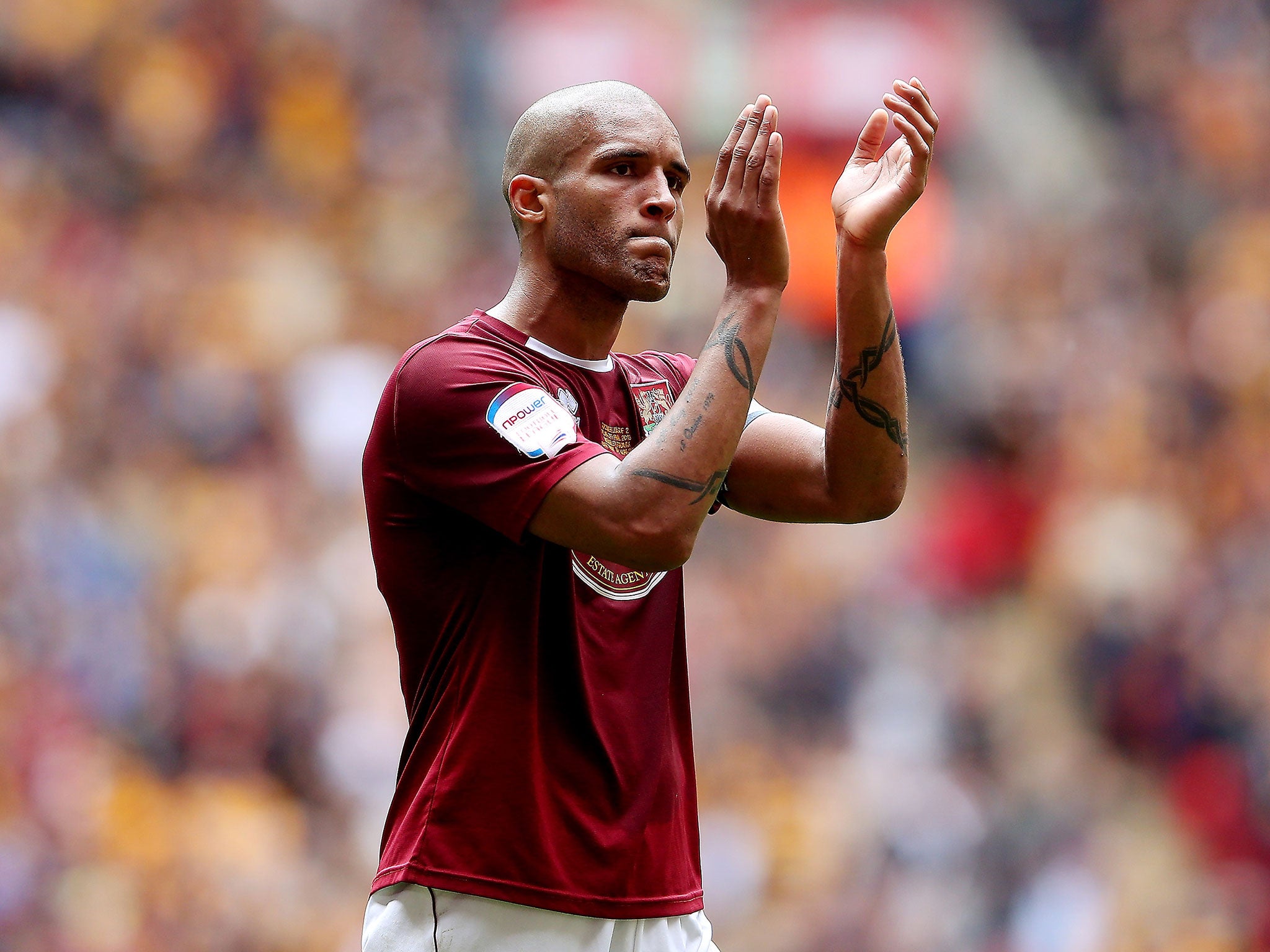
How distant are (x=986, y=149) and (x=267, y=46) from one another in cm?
498

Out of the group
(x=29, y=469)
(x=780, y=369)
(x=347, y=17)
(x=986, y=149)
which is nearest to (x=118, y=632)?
(x=29, y=469)

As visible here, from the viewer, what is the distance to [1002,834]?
7840mm


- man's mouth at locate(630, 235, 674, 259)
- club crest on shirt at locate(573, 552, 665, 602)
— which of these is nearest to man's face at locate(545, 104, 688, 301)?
man's mouth at locate(630, 235, 674, 259)

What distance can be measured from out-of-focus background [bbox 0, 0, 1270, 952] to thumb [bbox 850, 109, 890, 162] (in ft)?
16.8

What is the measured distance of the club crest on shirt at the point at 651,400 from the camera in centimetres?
306

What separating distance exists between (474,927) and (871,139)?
1617mm

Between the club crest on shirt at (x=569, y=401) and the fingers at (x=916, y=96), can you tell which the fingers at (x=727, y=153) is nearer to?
the fingers at (x=916, y=96)

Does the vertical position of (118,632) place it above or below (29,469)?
below

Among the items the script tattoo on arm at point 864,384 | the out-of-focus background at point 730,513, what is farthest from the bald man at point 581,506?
the out-of-focus background at point 730,513

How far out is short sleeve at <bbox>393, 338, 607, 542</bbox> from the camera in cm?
266

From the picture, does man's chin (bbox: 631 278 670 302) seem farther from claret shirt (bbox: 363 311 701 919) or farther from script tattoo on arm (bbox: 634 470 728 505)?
script tattoo on arm (bbox: 634 470 728 505)

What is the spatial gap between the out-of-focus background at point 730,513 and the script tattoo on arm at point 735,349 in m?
5.18

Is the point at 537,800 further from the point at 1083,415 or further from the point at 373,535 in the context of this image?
the point at 1083,415

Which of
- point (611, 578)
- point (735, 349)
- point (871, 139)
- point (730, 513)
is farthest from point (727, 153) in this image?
point (730, 513)
